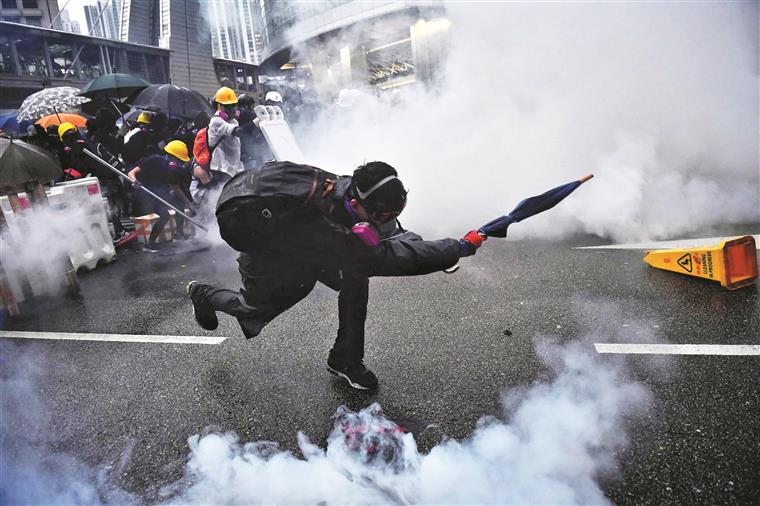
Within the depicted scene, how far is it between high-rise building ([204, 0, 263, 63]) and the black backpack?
757 inches

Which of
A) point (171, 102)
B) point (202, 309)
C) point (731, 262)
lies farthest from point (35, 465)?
point (171, 102)

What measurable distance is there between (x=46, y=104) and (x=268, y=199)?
9634 millimetres

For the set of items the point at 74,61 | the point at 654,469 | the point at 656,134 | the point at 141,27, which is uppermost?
the point at 141,27

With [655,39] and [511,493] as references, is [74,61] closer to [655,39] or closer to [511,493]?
[655,39]

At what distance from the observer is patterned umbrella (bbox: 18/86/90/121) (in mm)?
9141

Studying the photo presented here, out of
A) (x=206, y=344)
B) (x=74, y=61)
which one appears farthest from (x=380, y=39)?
(x=206, y=344)

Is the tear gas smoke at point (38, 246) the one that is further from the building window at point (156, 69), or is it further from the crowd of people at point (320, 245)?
the building window at point (156, 69)

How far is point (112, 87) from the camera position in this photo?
9.73 m

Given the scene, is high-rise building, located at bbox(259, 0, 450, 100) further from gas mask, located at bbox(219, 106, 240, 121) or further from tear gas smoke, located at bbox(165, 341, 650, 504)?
tear gas smoke, located at bbox(165, 341, 650, 504)

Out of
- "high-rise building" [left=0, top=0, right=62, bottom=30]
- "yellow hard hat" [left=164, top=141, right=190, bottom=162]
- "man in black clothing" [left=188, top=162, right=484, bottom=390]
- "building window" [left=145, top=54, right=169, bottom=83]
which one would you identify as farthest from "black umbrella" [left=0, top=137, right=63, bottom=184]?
"high-rise building" [left=0, top=0, right=62, bottom=30]

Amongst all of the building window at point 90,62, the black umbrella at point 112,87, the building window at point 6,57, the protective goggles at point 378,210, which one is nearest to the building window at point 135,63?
the building window at point 90,62

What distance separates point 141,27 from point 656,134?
32394 mm

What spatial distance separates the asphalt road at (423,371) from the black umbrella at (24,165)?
1.22 m

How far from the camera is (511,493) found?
71.6 inches
